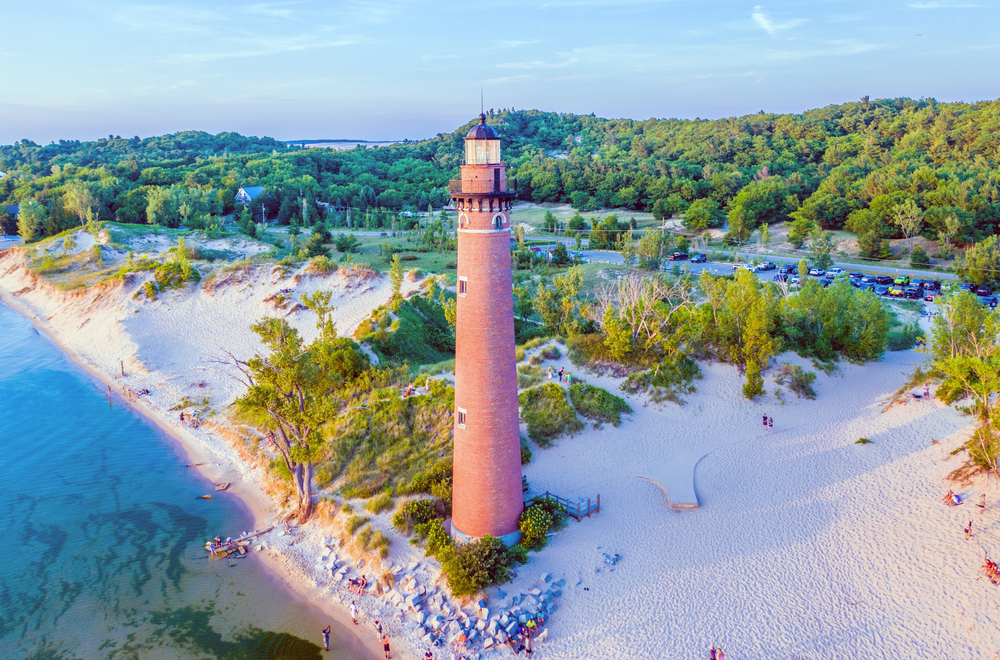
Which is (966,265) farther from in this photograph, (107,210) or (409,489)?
(107,210)

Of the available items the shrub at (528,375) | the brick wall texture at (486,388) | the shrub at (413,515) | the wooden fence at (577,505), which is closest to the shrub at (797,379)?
the shrub at (528,375)

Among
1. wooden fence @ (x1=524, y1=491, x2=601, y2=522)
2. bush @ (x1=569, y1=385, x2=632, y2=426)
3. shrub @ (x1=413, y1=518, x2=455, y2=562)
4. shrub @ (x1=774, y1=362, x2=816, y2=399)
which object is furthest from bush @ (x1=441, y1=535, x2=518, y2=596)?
shrub @ (x1=774, y1=362, x2=816, y2=399)

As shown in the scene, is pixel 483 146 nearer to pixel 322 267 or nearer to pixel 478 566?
pixel 478 566

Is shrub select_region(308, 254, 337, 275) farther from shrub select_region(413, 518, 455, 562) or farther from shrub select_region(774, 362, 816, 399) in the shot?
shrub select_region(774, 362, 816, 399)

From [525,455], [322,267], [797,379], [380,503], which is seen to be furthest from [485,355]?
[322,267]

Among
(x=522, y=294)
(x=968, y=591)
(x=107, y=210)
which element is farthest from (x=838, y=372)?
(x=107, y=210)

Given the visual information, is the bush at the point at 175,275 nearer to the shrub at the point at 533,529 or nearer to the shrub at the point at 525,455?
the shrub at the point at 525,455
